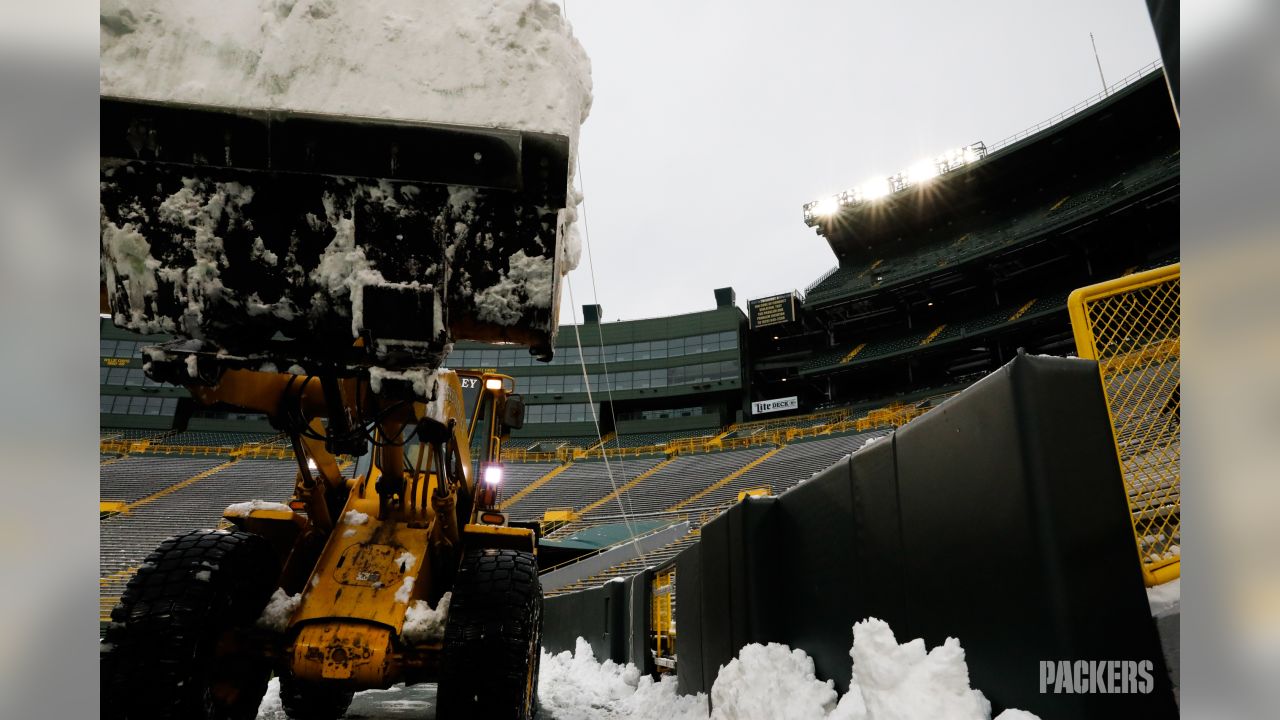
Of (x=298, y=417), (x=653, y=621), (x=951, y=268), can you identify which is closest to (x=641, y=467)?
(x=951, y=268)

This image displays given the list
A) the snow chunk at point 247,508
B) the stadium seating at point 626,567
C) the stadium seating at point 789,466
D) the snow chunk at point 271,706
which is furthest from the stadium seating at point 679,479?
the snow chunk at point 247,508

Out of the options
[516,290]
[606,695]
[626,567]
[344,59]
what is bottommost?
[626,567]

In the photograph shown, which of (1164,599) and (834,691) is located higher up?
(1164,599)

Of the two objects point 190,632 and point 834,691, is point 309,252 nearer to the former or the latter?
point 190,632

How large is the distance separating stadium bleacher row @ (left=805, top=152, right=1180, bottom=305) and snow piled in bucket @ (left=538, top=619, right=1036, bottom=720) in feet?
112

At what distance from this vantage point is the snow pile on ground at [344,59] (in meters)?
2.28

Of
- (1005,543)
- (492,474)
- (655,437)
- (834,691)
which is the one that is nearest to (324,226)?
(1005,543)

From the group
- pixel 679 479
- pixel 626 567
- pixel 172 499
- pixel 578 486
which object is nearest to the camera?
pixel 626 567

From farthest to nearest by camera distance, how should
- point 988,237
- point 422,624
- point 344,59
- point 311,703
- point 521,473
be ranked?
point 521,473 < point 988,237 < point 311,703 < point 422,624 < point 344,59

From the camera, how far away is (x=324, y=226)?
7.97 feet

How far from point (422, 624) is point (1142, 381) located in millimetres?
4128

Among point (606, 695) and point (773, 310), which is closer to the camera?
point (606, 695)
